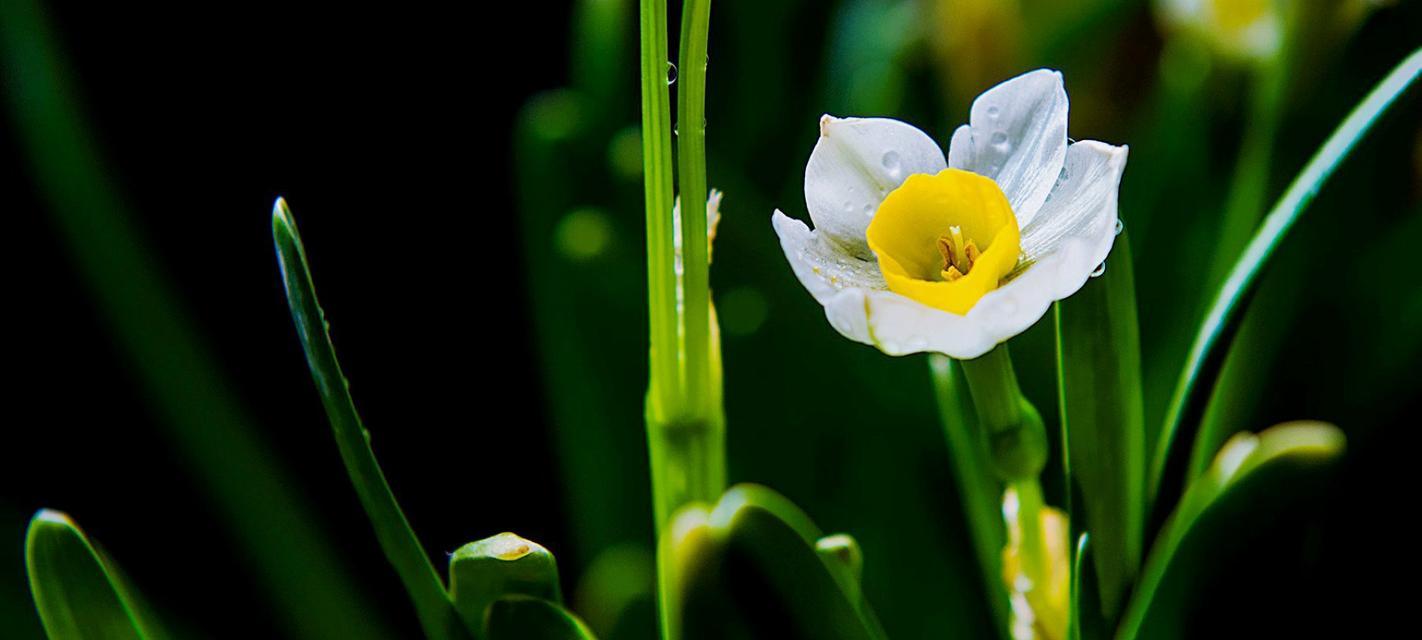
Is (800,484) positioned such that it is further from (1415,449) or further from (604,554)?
(1415,449)

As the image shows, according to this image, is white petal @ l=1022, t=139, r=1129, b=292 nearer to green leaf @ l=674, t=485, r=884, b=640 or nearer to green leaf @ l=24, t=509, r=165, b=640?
green leaf @ l=674, t=485, r=884, b=640

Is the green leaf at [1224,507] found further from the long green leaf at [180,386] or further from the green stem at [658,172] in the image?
the long green leaf at [180,386]

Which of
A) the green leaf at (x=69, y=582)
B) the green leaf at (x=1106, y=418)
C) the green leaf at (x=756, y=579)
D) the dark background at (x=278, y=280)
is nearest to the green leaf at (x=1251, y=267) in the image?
the green leaf at (x=1106, y=418)

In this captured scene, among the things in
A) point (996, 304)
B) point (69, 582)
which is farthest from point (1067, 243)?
point (69, 582)

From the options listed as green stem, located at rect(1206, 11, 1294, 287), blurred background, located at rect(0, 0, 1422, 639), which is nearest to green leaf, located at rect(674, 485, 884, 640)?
blurred background, located at rect(0, 0, 1422, 639)

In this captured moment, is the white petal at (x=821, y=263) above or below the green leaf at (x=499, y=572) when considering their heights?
above

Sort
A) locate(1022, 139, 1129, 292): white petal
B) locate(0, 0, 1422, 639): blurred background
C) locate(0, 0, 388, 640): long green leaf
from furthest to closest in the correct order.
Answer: locate(0, 0, 388, 640): long green leaf
locate(0, 0, 1422, 639): blurred background
locate(1022, 139, 1129, 292): white petal
